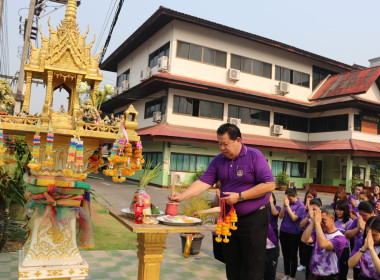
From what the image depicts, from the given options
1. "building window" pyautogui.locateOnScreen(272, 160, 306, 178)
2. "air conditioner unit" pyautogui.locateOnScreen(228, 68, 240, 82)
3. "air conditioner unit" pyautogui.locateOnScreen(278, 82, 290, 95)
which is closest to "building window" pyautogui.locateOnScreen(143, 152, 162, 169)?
"air conditioner unit" pyautogui.locateOnScreen(228, 68, 240, 82)

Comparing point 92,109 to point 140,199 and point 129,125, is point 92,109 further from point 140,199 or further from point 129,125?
point 140,199

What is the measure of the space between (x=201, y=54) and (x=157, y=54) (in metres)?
3.28

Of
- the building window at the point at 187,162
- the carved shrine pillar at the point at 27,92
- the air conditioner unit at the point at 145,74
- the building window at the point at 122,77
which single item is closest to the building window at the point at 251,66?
the air conditioner unit at the point at 145,74

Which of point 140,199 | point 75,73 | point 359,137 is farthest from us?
point 359,137

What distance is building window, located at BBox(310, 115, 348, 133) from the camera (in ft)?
79.7

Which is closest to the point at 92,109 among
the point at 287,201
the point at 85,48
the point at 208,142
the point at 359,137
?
the point at 85,48

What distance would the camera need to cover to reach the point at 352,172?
1000 inches

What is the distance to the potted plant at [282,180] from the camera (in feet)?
79.0

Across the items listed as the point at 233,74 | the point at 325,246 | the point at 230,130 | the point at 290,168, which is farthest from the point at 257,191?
the point at 290,168

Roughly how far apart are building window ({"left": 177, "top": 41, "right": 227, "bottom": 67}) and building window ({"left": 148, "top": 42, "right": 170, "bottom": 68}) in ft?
2.75

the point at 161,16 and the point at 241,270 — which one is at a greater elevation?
the point at 161,16

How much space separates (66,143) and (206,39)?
1913 cm

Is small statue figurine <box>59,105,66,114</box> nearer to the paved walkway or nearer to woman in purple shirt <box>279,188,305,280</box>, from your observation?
the paved walkway

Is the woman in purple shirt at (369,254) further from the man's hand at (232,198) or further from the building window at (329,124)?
the building window at (329,124)
